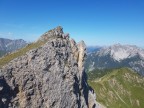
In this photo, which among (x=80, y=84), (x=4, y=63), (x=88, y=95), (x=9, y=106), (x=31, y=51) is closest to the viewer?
(x=9, y=106)

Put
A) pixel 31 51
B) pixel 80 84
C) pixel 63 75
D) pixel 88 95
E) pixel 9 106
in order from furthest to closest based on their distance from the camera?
pixel 88 95 → pixel 80 84 → pixel 63 75 → pixel 31 51 → pixel 9 106

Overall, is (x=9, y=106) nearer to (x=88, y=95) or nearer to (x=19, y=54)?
(x=19, y=54)

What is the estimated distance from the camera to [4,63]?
105 metres

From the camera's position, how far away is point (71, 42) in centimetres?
14312

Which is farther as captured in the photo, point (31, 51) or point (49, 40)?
point (49, 40)

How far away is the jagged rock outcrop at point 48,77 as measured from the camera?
10094 centimetres

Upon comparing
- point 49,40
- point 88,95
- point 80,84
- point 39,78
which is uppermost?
point 49,40

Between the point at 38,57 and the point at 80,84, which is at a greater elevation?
the point at 38,57

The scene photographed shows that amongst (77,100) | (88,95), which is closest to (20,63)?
(77,100)

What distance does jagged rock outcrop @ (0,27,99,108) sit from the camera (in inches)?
3974

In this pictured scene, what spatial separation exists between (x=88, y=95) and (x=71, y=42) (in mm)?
32805

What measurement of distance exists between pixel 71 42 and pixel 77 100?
3383 cm

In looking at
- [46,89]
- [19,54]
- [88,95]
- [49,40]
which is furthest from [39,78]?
[88,95]

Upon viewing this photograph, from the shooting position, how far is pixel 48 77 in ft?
373
